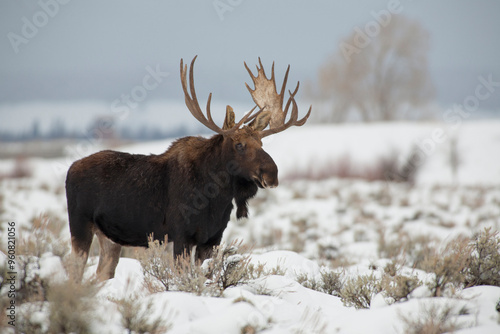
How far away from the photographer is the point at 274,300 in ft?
11.8

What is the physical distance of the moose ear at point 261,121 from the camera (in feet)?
16.1

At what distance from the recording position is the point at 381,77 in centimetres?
4125

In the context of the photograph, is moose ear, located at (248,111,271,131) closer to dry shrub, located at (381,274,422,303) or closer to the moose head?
the moose head

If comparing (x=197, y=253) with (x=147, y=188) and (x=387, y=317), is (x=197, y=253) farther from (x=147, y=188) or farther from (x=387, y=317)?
(x=387, y=317)

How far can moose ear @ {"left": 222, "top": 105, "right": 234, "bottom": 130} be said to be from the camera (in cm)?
475

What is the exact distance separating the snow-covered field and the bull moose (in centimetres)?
45

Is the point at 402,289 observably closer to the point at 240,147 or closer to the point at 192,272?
the point at 192,272

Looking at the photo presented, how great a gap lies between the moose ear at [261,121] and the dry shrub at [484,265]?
2336 millimetres

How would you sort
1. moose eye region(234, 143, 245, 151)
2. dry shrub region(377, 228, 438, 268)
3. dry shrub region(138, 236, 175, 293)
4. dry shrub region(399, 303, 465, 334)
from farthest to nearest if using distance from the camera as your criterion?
dry shrub region(377, 228, 438, 268) → moose eye region(234, 143, 245, 151) → dry shrub region(138, 236, 175, 293) → dry shrub region(399, 303, 465, 334)

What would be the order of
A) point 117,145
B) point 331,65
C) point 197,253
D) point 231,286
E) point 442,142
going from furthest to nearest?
point 331,65
point 117,145
point 442,142
point 197,253
point 231,286

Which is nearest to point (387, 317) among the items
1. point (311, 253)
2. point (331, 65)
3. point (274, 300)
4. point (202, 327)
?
point (274, 300)

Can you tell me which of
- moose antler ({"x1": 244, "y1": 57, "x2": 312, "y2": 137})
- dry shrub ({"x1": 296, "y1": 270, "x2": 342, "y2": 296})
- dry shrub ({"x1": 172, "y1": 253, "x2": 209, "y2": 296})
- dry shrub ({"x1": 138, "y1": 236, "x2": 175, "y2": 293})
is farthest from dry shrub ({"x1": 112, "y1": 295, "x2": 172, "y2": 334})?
moose antler ({"x1": 244, "y1": 57, "x2": 312, "y2": 137})

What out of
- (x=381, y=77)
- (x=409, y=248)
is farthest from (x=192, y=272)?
(x=381, y=77)

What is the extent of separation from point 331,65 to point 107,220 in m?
38.8
